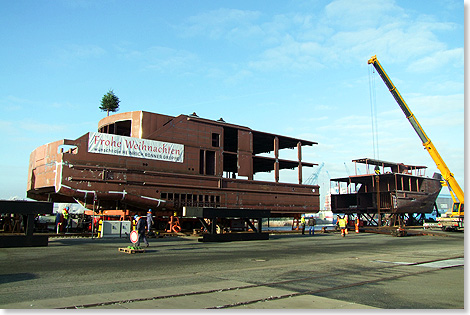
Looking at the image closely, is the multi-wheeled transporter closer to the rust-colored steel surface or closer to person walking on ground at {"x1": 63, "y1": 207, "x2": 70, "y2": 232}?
the rust-colored steel surface

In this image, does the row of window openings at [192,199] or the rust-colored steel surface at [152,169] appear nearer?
the rust-colored steel surface at [152,169]

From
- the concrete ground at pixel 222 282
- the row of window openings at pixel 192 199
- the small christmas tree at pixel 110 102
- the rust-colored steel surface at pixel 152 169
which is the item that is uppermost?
the small christmas tree at pixel 110 102

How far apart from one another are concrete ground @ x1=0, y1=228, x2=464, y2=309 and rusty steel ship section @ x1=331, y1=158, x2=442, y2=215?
3367 centimetres

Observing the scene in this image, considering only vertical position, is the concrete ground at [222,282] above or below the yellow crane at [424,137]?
below

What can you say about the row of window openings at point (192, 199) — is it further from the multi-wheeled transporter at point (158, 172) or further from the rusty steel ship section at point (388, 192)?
the rusty steel ship section at point (388, 192)

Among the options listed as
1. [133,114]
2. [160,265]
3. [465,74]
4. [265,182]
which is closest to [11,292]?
[160,265]

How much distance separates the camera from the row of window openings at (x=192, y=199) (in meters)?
28.4

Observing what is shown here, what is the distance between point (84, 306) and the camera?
20.8 feet

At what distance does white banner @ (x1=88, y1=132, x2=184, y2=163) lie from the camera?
2563 centimetres

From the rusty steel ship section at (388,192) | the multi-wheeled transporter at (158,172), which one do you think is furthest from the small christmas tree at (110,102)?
the rusty steel ship section at (388,192)

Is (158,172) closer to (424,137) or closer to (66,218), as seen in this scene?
(66,218)

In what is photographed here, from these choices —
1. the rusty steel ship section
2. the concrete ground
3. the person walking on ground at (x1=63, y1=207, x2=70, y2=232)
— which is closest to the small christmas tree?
the person walking on ground at (x1=63, y1=207, x2=70, y2=232)

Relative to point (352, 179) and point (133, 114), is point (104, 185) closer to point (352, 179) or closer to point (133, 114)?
point (133, 114)

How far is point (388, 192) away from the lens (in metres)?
46.2
